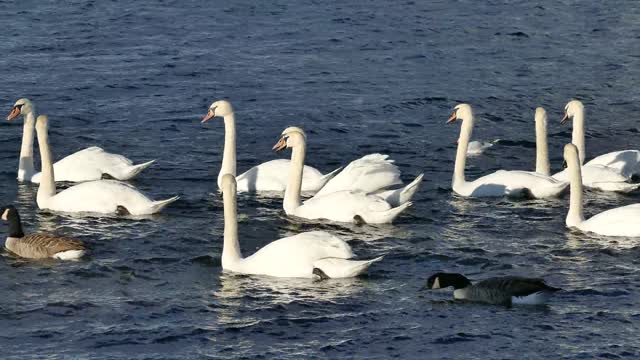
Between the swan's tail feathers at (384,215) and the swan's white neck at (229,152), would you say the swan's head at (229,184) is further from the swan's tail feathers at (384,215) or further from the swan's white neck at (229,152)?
the swan's white neck at (229,152)

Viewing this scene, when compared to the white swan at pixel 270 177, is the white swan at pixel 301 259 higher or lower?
lower

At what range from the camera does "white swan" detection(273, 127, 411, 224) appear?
69.1ft

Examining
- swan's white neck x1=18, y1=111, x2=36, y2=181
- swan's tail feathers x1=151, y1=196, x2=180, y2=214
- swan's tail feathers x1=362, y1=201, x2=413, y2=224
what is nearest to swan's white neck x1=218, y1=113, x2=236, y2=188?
swan's tail feathers x1=151, y1=196, x2=180, y2=214

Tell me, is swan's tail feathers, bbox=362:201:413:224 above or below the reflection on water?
above

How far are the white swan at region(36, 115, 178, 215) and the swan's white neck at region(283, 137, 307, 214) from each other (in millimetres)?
1644

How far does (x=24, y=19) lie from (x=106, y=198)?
609 inches

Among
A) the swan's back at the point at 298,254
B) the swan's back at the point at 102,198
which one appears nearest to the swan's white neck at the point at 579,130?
the swan's back at the point at 298,254

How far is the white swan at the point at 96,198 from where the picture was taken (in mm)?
21438

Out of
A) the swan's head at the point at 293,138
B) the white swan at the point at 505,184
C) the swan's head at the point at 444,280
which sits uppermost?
the swan's head at the point at 293,138

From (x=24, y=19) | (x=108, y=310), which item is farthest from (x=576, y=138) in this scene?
(x=24, y=19)

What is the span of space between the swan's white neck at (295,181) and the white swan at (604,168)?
4.16 meters

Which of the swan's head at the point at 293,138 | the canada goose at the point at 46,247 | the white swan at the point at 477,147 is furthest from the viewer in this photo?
the white swan at the point at 477,147

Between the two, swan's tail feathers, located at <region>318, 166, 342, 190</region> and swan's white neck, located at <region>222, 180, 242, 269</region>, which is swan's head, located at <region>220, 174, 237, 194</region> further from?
swan's tail feathers, located at <region>318, 166, 342, 190</region>

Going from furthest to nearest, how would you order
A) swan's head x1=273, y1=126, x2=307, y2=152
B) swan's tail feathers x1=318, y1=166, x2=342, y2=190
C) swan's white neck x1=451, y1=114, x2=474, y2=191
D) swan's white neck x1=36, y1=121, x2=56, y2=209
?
swan's tail feathers x1=318, y1=166, x2=342, y2=190
swan's white neck x1=451, y1=114, x2=474, y2=191
swan's white neck x1=36, y1=121, x2=56, y2=209
swan's head x1=273, y1=126, x2=307, y2=152
